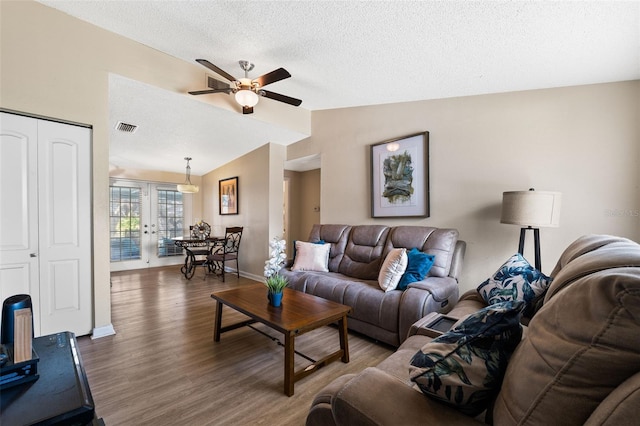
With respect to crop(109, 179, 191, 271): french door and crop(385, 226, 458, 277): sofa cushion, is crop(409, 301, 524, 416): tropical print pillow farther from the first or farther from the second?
crop(109, 179, 191, 271): french door

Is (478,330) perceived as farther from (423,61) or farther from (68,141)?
(68,141)

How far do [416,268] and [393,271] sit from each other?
24 cm

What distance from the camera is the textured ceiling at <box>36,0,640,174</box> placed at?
6.20ft

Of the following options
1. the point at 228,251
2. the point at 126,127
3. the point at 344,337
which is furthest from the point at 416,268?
the point at 126,127

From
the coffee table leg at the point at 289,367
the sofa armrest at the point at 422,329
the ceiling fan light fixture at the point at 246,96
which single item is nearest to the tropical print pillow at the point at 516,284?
the sofa armrest at the point at 422,329

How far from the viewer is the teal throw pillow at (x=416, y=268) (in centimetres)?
264

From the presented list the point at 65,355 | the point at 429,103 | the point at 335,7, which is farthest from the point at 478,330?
the point at 429,103

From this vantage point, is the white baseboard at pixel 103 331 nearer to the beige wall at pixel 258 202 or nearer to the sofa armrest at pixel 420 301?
the beige wall at pixel 258 202

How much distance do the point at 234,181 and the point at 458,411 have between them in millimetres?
5550

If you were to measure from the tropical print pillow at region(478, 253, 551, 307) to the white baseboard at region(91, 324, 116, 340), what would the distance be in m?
3.42

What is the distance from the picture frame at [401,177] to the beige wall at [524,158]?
9cm

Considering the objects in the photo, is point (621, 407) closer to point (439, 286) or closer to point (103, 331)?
point (439, 286)

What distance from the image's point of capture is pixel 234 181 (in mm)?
5766

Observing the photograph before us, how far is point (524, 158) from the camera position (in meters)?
2.79
